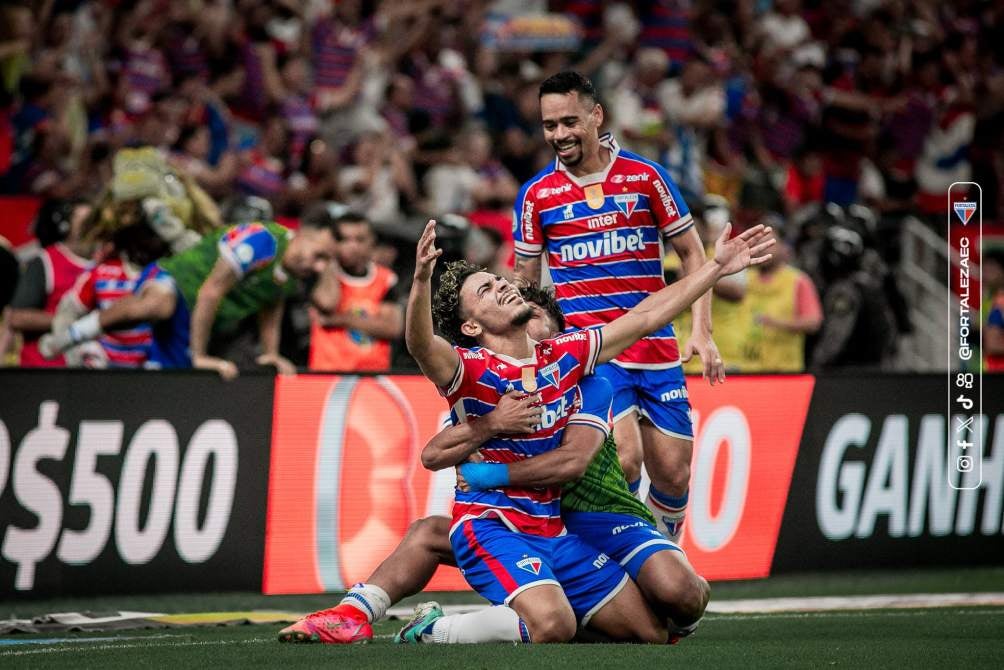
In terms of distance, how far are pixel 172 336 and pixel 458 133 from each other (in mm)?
5595

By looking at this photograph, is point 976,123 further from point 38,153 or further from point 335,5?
point 38,153

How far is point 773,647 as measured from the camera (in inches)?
239

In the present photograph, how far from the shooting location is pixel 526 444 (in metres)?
6.38

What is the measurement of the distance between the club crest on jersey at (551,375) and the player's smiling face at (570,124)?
145 cm

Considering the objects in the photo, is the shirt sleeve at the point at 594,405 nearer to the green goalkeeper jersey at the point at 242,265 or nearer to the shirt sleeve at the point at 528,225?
the shirt sleeve at the point at 528,225

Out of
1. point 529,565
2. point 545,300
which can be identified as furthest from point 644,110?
point 529,565

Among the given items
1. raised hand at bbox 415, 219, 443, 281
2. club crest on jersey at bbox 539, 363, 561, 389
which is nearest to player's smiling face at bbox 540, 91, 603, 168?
club crest on jersey at bbox 539, 363, 561, 389

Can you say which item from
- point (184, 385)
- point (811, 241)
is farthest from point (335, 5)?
point (184, 385)

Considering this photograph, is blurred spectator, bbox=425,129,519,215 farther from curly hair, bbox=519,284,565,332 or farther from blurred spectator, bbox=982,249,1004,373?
curly hair, bbox=519,284,565,332

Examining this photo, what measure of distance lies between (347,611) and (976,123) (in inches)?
504

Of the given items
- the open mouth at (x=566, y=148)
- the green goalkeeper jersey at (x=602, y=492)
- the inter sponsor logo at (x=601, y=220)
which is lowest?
the green goalkeeper jersey at (x=602, y=492)

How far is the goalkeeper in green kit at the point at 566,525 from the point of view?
6.23 meters

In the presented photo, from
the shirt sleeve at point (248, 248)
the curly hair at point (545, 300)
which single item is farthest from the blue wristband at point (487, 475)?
the shirt sleeve at point (248, 248)

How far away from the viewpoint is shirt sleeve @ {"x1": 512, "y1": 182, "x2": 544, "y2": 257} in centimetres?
775
